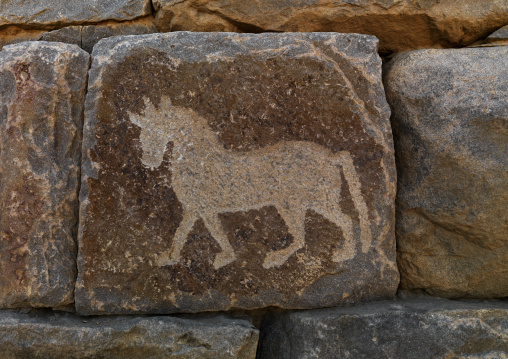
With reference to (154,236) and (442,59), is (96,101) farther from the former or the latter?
(442,59)

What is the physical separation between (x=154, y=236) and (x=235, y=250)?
0.90 ft

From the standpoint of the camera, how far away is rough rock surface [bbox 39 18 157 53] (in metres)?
1.82

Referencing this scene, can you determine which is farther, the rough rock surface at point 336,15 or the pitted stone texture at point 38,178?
the rough rock surface at point 336,15

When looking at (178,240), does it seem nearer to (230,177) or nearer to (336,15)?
(230,177)

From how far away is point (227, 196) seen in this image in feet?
5.20

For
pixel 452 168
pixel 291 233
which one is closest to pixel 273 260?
pixel 291 233

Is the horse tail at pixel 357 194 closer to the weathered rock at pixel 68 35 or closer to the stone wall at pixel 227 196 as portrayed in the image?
the stone wall at pixel 227 196

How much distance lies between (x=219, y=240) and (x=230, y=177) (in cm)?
22

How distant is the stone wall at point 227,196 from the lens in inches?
61.5

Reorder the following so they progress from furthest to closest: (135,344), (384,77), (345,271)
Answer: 1. (384,77)
2. (345,271)
3. (135,344)

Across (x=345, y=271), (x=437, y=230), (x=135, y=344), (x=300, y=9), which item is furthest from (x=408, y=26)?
(x=135, y=344)

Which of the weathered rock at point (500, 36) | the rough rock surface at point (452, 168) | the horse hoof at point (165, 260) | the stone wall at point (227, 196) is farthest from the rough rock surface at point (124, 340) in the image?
the weathered rock at point (500, 36)

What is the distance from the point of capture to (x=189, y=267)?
5.21 ft

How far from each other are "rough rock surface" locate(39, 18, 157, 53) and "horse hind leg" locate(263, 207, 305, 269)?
91cm
